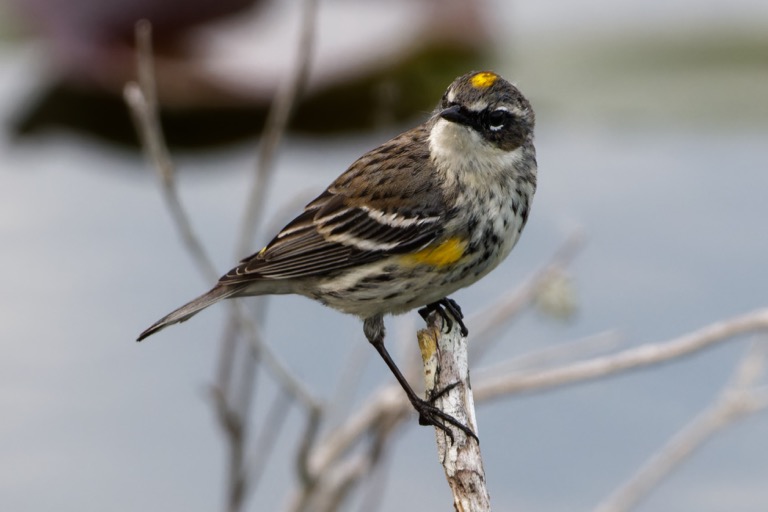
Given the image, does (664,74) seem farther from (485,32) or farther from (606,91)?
(485,32)

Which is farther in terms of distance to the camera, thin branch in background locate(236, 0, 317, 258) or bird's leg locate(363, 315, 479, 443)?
thin branch in background locate(236, 0, 317, 258)

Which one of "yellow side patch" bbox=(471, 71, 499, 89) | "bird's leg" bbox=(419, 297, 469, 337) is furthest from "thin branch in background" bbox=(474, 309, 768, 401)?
"yellow side patch" bbox=(471, 71, 499, 89)

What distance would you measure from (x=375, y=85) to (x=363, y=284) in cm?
362

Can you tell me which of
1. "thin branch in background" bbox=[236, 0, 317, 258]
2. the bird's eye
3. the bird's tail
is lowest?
the bird's tail

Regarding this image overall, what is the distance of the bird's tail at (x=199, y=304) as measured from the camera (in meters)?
4.08

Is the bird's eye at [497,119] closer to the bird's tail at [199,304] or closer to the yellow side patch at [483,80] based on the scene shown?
the yellow side patch at [483,80]

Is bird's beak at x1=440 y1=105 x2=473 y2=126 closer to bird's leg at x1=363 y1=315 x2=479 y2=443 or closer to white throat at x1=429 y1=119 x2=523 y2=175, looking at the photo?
white throat at x1=429 y1=119 x2=523 y2=175

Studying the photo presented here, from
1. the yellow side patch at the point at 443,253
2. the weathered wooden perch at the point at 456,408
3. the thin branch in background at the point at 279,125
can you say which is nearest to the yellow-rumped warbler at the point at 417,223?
the yellow side patch at the point at 443,253

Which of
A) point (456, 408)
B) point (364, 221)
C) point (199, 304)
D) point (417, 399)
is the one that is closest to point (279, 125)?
point (364, 221)

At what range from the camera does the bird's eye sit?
4.14 meters

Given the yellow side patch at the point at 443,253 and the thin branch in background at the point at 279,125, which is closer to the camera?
the yellow side patch at the point at 443,253

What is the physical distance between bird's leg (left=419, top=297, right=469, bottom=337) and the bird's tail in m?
0.57

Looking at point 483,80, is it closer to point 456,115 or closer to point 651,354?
point 456,115

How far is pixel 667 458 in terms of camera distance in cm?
499
